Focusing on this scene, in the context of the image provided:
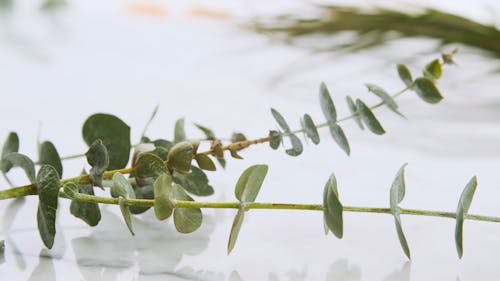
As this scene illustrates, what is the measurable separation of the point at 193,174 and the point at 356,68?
1.53 feet

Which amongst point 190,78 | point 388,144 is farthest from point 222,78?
point 388,144

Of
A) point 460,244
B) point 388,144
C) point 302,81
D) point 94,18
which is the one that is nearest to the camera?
point 460,244

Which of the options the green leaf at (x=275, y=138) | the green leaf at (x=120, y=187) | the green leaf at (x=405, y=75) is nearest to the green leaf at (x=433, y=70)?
the green leaf at (x=405, y=75)

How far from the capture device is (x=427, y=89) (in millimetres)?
513

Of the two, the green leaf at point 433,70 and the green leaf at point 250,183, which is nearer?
the green leaf at point 250,183

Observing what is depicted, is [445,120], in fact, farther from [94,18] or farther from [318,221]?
[94,18]

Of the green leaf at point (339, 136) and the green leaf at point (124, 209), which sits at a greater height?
the green leaf at point (339, 136)

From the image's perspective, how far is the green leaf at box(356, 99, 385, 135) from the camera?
47 centimetres

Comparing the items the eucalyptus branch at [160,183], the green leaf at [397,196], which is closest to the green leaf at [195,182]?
the eucalyptus branch at [160,183]

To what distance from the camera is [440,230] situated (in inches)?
18.3

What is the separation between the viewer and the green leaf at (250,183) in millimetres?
390

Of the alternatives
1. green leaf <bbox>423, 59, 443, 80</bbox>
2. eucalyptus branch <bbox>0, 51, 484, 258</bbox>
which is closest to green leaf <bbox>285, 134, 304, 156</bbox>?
eucalyptus branch <bbox>0, 51, 484, 258</bbox>

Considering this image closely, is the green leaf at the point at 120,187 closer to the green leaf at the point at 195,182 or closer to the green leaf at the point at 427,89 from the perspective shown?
the green leaf at the point at 195,182

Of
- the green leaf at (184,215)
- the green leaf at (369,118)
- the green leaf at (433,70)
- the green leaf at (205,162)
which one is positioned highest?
the green leaf at (433,70)
